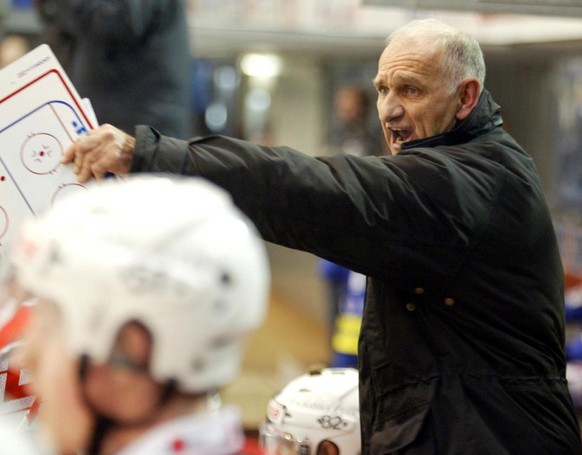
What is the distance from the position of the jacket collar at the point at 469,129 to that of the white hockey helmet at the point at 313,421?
0.71 m

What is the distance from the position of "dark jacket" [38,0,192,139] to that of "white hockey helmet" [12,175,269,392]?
2369mm

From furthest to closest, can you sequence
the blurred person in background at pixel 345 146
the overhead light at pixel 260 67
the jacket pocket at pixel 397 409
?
the overhead light at pixel 260 67 → the blurred person in background at pixel 345 146 → the jacket pocket at pixel 397 409

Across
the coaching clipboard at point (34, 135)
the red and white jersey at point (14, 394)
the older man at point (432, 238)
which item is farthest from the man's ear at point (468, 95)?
the red and white jersey at point (14, 394)

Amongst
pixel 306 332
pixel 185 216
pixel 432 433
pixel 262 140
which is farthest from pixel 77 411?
pixel 262 140

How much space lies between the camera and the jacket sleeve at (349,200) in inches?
92.9

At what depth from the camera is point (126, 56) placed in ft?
12.8

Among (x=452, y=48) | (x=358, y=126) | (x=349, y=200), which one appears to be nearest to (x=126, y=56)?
(x=452, y=48)

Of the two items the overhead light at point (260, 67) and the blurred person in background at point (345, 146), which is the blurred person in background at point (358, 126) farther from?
the overhead light at point (260, 67)

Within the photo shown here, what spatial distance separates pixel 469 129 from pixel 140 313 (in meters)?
1.50

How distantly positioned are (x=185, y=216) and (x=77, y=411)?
307mm

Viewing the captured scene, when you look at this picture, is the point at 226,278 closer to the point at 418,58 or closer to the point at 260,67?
the point at 418,58

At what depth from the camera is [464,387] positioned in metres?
2.62

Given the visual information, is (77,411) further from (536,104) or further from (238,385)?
(536,104)

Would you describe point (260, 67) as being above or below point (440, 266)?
below
